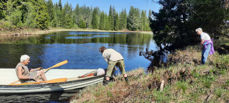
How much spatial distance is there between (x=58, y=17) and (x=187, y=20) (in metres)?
79.1

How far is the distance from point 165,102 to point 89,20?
4143 inches

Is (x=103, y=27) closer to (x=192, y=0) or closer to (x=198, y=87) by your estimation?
(x=192, y=0)

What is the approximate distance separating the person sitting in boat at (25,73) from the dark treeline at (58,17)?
18162 millimetres

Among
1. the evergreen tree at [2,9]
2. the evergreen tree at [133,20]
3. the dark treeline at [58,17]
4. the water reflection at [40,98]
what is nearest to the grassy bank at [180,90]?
the water reflection at [40,98]

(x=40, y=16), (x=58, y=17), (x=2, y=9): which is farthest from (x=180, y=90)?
(x=58, y=17)

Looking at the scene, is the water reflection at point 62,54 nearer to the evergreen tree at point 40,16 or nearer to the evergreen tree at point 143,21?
the evergreen tree at point 40,16

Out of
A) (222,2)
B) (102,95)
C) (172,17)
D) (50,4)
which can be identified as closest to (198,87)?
(102,95)

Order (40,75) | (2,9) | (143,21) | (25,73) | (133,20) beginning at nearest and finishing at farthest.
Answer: (25,73), (40,75), (2,9), (133,20), (143,21)

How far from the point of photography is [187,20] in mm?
16984

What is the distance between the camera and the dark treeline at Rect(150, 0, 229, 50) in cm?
1356

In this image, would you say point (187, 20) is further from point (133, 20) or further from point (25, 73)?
point (133, 20)

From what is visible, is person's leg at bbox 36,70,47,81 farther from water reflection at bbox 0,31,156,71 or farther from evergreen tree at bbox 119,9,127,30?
evergreen tree at bbox 119,9,127,30

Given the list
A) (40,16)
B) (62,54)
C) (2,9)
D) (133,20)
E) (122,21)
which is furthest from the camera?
(133,20)

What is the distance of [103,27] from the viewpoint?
336ft
